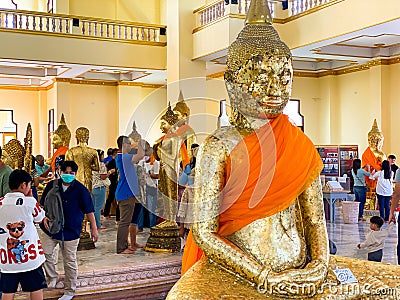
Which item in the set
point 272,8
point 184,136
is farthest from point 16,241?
point 272,8

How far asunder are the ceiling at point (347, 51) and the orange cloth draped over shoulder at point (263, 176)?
907 cm

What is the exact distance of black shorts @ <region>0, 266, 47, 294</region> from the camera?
4.43 meters

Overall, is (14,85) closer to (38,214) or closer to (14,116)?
(14,116)

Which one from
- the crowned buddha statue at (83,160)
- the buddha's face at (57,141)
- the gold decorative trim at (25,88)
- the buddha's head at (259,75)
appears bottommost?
the crowned buddha statue at (83,160)

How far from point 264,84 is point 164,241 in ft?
17.7

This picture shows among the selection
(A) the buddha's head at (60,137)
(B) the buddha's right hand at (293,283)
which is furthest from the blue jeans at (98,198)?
(B) the buddha's right hand at (293,283)

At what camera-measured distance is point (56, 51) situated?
13734 millimetres

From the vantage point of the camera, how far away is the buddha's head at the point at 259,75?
2.39m

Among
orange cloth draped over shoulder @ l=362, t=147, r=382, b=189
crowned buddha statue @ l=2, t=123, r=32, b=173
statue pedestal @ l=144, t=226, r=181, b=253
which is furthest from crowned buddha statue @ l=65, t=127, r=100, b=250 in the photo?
orange cloth draped over shoulder @ l=362, t=147, r=382, b=189

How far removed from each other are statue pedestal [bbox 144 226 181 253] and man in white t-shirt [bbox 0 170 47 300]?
3.02 meters

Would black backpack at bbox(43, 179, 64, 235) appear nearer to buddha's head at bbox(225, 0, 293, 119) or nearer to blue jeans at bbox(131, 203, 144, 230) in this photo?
blue jeans at bbox(131, 203, 144, 230)

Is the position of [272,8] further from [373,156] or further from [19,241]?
[19,241]

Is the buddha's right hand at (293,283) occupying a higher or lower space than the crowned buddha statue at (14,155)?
lower

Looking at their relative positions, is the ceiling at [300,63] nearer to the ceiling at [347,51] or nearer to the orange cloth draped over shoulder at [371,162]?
the ceiling at [347,51]
